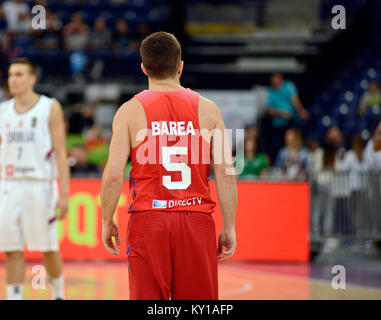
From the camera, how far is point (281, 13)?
66.0 feet

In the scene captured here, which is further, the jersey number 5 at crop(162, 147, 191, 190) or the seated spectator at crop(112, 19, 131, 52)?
the seated spectator at crop(112, 19, 131, 52)

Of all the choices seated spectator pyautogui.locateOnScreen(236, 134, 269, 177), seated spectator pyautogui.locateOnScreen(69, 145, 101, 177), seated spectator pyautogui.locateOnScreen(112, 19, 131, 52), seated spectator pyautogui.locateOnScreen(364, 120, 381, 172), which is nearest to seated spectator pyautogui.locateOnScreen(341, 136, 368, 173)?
seated spectator pyautogui.locateOnScreen(364, 120, 381, 172)

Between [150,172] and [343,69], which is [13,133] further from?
[343,69]

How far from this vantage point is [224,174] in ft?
12.9

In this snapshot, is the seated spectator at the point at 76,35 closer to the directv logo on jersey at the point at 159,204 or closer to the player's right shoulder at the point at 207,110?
the player's right shoulder at the point at 207,110

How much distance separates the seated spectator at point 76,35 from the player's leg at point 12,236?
11720 mm

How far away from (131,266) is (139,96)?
0.91 metres

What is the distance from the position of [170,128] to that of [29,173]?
122 inches

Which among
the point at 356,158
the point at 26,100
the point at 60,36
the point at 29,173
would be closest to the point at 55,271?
the point at 29,173

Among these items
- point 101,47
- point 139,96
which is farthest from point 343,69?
point 139,96

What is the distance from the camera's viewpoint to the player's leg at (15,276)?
6336 millimetres

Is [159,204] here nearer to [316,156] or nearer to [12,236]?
[12,236]

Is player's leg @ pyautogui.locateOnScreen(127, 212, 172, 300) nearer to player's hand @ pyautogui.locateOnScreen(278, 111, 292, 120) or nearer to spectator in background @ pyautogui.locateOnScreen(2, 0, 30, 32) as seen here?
player's hand @ pyautogui.locateOnScreen(278, 111, 292, 120)

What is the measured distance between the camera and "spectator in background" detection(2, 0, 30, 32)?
60.1 ft
